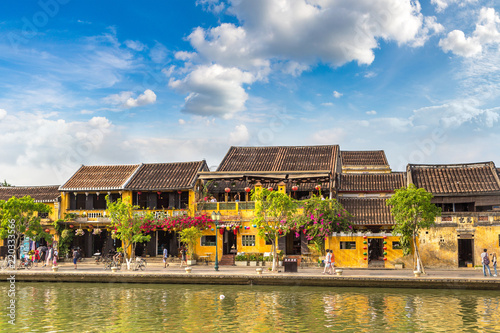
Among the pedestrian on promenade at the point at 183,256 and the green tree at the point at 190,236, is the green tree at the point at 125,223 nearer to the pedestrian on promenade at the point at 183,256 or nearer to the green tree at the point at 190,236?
the green tree at the point at 190,236

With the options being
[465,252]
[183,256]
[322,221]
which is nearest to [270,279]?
[322,221]

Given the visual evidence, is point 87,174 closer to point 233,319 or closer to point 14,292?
point 14,292

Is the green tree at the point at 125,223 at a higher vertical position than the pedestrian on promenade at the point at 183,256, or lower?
higher

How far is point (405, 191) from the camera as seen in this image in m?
30.0

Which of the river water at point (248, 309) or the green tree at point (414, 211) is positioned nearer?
the river water at point (248, 309)

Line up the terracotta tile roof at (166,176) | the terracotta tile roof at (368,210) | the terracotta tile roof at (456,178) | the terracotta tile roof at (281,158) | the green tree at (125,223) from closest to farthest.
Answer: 1. the green tree at (125,223)
2. the terracotta tile roof at (368,210)
3. the terracotta tile roof at (456,178)
4. the terracotta tile roof at (166,176)
5. the terracotta tile roof at (281,158)

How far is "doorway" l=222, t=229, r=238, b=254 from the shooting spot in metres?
39.1

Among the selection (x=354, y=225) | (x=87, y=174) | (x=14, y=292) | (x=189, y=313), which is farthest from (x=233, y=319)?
(x=87, y=174)

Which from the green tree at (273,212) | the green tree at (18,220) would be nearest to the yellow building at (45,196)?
the green tree at (18,220)

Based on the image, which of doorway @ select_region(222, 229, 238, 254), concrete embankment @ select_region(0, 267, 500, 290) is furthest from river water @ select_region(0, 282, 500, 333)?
doorway @ select_region(222, 229, 238, 254)

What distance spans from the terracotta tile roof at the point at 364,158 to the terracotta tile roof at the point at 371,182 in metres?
8.66

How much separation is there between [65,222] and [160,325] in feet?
77.3

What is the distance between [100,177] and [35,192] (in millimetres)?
5848

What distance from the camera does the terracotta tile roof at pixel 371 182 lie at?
3897 cm
